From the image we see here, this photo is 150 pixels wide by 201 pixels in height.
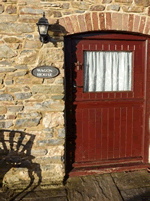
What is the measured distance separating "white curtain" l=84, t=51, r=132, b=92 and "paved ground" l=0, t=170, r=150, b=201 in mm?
1581

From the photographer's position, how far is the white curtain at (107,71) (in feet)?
10.3

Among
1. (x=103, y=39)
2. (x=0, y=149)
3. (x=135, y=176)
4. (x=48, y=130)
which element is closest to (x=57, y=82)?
(x=48, y=130)

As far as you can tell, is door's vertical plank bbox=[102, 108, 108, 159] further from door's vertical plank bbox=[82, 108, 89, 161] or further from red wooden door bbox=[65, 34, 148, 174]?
door's vertical plank bbox=[82, 108, 89, 161]

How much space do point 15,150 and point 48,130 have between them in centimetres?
62

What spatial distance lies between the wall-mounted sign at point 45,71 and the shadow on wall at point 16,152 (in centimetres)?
97

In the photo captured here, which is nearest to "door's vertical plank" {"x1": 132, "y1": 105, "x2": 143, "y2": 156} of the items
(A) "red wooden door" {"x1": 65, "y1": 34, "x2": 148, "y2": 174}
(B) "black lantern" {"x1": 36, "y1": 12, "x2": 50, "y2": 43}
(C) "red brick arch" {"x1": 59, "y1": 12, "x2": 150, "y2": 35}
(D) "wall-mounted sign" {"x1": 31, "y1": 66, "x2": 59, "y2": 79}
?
(A) "red wooden door" {"x1": 65, "y1": 34, "x2": 148, "y2": 174}

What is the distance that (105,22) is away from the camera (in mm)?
2816

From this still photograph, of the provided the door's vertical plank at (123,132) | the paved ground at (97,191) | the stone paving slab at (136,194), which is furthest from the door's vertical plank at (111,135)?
the stone paving slab at (136,194)

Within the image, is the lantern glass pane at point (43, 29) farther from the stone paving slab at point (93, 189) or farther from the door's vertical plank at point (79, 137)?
the stone paving slab at point (93, 189)

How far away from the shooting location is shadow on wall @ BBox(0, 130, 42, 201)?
9.23 feet

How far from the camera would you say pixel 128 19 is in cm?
285

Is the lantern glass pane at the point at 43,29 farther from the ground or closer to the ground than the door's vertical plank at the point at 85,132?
Answer: farther from the ground

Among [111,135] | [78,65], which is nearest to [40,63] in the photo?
[78,65]

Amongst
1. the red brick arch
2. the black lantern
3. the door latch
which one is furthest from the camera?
the door latch
